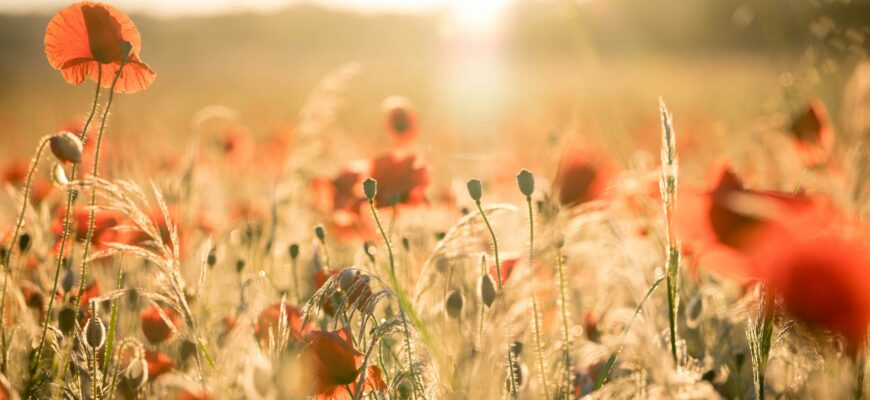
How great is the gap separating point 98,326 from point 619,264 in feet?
3.21

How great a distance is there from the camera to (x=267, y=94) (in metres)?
13.4

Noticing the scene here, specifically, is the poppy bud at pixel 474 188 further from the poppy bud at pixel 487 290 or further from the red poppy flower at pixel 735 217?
the red poppy flower at pixel 735 217

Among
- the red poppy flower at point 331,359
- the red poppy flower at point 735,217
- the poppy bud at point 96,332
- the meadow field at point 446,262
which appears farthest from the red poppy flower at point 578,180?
the poppy bud at point 96,332

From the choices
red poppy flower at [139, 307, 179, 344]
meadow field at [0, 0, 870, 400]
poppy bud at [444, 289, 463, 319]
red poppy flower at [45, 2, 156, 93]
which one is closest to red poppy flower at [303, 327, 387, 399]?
meadow field at [0, 0, 870, 400]

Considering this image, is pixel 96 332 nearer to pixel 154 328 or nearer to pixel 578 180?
pixel 154 328

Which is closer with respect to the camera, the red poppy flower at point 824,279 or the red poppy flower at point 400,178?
the red poppy flower at point 824,279

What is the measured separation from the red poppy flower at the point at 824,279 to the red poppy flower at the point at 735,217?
28 millimetres

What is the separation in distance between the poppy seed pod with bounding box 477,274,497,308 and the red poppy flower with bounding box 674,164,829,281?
0.78 ft

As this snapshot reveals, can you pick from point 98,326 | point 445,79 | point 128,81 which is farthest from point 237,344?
point 445,79

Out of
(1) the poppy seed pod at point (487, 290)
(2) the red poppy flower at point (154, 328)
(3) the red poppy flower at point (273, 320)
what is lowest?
(2) the red poppy flower at point (154, 328)

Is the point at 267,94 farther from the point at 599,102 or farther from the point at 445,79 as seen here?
the point at 599,102

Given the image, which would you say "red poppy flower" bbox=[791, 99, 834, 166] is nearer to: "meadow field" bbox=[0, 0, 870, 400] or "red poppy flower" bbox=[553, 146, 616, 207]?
"meadow field" bbox=[0, 0, 870, 400]

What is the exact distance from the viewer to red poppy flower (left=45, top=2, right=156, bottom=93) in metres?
1.15

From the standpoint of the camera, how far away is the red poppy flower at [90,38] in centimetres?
115
